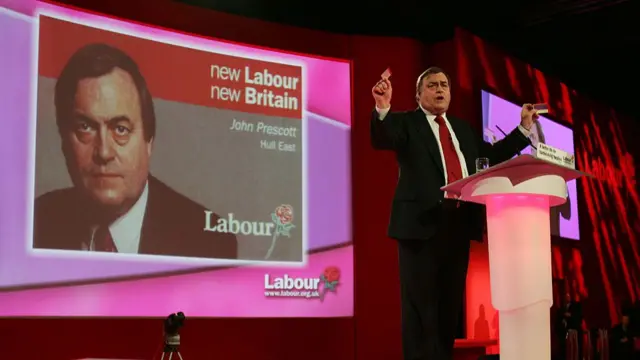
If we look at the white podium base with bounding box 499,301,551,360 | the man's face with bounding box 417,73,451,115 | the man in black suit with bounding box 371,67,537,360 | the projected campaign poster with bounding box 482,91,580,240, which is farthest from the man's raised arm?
the projected campaign poster with bounding box 482,91,580,240

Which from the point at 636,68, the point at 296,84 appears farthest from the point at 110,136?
the point at 636,68

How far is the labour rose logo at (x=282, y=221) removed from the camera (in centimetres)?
494

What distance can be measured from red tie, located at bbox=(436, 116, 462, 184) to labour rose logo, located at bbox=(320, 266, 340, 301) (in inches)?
92.7

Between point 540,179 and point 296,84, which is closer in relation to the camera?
point 540,179

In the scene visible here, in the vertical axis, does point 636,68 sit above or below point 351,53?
above

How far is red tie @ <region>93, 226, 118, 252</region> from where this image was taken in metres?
4.28

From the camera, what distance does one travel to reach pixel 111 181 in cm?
439

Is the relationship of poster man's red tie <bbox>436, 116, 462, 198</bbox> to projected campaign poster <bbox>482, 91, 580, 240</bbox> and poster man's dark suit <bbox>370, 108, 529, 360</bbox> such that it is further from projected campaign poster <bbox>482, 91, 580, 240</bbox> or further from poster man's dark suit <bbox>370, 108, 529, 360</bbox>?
projected campaign poster <bbox>482, 91, 580, 240</bbox>

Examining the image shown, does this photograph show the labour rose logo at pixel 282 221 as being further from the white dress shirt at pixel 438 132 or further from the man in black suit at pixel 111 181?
the white dress shirt at pixel 438 132

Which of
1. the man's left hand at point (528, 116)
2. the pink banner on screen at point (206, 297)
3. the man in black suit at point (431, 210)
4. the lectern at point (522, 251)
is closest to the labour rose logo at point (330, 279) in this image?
the pink banner on screen at point (206, 297)

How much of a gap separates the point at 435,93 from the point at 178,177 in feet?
7.14

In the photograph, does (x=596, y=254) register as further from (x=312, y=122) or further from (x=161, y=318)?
(x=161, y=318)

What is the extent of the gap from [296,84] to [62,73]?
157 cm

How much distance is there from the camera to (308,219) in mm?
5148
